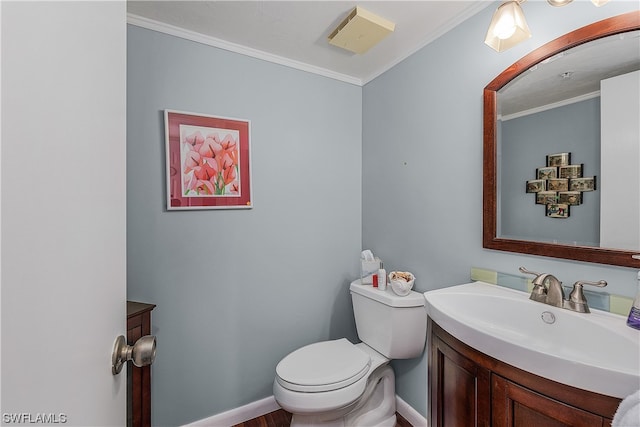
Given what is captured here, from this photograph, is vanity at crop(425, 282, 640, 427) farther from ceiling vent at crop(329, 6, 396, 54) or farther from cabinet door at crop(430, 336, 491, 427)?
Answer: ceiling vent at crop(329, 6, 396, 54)

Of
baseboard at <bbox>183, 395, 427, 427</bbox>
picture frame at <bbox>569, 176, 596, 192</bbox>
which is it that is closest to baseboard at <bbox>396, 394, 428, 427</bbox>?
baseboard at <bbox>183, 395, 427, 427</bbox>

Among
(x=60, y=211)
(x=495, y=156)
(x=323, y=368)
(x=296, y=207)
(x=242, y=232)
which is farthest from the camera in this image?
(x=296, y=207)

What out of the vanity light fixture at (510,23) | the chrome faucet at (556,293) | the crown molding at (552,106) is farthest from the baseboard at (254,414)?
the vanity light fixture at (510,23)

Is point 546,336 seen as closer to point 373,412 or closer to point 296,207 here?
point 373,412

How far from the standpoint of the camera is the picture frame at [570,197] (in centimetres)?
109

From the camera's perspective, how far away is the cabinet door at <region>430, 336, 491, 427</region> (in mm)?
883

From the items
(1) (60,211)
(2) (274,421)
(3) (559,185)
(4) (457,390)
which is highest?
(3) (559,185)

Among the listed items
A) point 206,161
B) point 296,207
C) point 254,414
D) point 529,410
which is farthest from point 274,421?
point 206,161

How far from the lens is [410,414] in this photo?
68.6 inches

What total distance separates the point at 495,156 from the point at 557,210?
1.11 feet

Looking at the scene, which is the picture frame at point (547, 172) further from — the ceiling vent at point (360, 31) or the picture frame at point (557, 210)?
the ceiling vent at point (360, 31)

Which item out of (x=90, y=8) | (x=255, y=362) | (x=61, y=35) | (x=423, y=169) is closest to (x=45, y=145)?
(x=61, y=35)

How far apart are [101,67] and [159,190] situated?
1133 mm

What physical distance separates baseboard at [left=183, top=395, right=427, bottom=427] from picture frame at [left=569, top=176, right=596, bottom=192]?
145 centimetres
